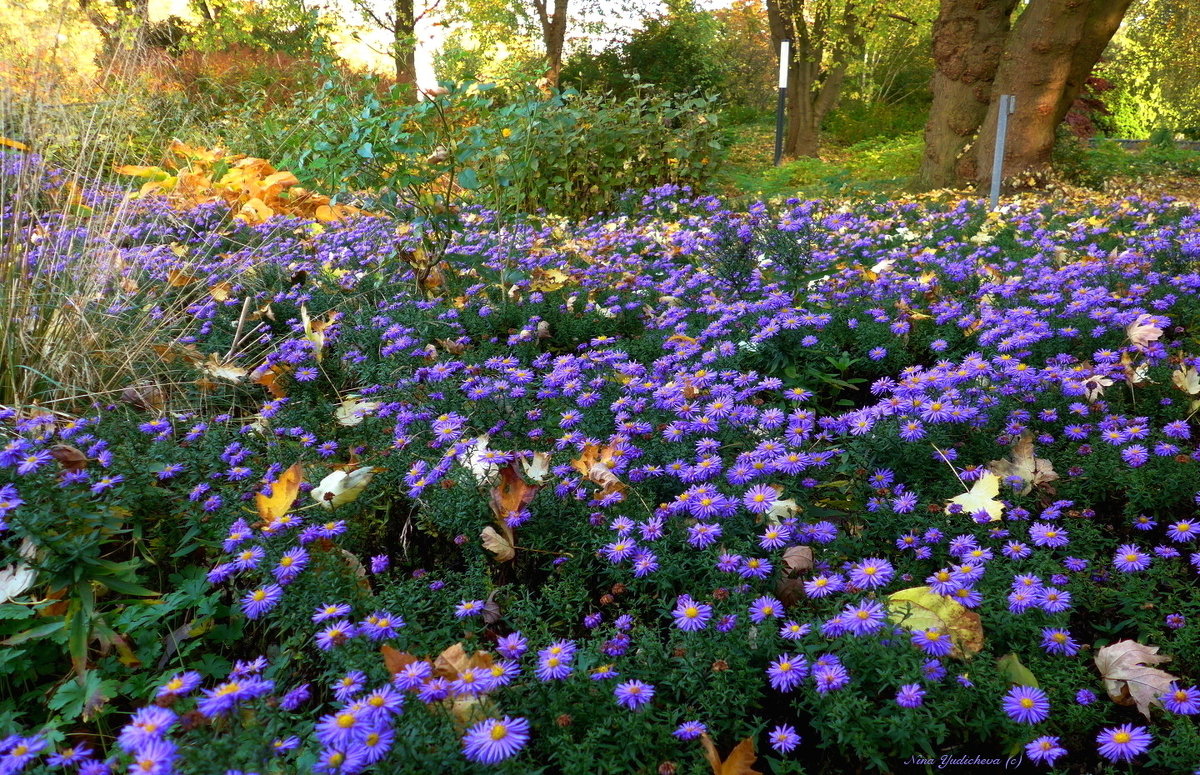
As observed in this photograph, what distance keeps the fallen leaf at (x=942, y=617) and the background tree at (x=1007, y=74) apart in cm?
611

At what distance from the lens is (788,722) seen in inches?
56.4

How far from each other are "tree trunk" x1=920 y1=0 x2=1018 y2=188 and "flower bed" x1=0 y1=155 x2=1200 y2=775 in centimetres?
463

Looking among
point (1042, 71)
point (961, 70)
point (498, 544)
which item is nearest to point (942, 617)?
point (498, 544)

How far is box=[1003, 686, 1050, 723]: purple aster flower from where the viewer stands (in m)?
1.22

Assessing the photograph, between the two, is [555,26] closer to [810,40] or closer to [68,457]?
[810,40]

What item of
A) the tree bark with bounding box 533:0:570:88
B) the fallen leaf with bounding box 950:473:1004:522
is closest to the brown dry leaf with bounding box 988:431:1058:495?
the fallen leaf with bounding box 950:473:1004:522

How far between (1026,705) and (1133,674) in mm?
324

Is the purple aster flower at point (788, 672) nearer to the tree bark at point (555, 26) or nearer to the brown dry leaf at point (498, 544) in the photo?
the brown dry leaf at point (498, 544)

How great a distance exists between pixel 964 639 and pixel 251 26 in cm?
1842

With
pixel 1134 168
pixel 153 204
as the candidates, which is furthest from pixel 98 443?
pixel 1134 168

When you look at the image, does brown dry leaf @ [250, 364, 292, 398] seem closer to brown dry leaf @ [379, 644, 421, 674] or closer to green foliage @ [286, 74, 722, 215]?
green foliage @ [286, 74, 722, 215]

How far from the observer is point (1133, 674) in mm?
1410

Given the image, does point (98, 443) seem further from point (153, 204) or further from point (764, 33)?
point (764, 33)

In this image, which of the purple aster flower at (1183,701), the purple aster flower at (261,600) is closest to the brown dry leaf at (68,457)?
the purple aster flower at (261,600)
